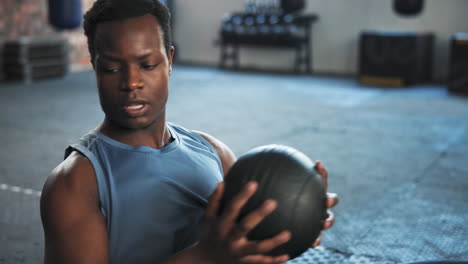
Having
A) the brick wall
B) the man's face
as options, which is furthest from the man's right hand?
the brick wall

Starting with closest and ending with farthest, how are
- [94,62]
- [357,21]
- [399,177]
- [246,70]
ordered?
[94,62], [399,177], [357,21], [246,70]

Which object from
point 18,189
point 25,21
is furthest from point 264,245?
point 25,21

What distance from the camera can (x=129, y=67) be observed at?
99cm

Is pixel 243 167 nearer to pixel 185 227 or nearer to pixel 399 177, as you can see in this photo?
pixel 185 227

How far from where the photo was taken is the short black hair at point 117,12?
3.28ft

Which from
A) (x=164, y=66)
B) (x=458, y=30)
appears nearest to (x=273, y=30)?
(x=458, y=30)

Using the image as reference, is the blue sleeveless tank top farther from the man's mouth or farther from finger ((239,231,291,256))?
finger ((239,231,291,256))

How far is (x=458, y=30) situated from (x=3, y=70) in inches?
277

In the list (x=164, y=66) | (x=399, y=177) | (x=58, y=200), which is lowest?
(x=399, y=177)

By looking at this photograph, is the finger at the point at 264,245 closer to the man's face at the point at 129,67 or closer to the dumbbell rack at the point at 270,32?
the man's face at the point at 129,67

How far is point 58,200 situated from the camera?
3.02ft

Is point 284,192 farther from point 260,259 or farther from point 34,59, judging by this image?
point 34,59

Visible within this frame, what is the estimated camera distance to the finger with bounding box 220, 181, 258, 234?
0.84m

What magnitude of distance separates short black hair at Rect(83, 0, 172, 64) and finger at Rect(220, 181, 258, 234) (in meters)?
0.40
